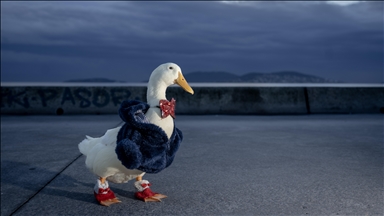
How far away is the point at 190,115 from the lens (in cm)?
999

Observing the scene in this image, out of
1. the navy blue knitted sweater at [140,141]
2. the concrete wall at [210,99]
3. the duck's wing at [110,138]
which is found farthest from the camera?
the concrete wall at [210,99]

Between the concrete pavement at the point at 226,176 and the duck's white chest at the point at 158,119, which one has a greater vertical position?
the duck's white chest at the point at 158,119

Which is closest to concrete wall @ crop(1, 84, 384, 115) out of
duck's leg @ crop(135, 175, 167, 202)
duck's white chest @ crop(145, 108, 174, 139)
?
duck's leg @ crop(135, 175, 167, 202)

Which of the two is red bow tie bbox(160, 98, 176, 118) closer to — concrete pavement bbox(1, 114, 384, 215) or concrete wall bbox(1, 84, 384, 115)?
concrete pavement bbox(1, 114, 384, 215)

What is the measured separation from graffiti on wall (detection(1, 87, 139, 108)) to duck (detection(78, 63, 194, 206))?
6.99 metres

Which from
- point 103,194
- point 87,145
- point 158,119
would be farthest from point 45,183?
point 158,119

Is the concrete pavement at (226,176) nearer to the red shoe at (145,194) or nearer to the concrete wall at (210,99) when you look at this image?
the red shoe at (145,194)

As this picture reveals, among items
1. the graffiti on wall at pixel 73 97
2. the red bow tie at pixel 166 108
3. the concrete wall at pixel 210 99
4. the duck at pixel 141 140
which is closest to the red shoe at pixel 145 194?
the duck at pixel 141 140

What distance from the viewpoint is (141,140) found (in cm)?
289

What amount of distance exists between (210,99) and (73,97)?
3.49m

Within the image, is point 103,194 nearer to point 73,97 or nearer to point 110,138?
point 110,138

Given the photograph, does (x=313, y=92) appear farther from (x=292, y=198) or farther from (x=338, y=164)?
(x=292, y=198)

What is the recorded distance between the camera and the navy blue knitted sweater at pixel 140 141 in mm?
2773

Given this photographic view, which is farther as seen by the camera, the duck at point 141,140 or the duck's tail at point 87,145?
the duck's tail at point 87,145
